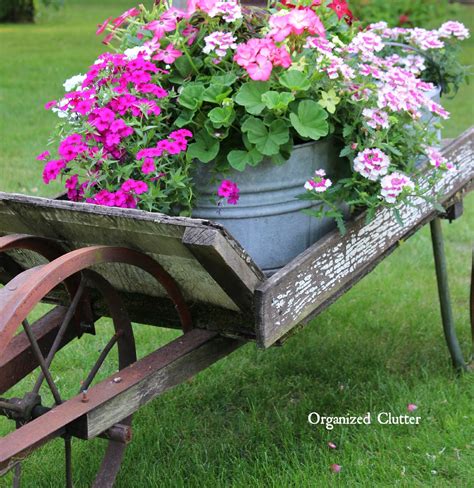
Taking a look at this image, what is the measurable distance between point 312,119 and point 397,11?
6.87 m

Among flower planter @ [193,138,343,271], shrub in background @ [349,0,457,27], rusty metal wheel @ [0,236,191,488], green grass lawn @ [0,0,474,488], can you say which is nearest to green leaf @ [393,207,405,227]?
flower planter @ [193,138,343,271]

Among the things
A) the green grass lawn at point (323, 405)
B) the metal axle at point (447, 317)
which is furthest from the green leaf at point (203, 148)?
the metal axle at point (447, 317)

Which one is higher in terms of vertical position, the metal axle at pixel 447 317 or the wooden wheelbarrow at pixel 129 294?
the wooden wheelbarrow at pixel 129 294

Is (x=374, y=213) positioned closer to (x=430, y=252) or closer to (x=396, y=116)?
(x=396, y=116)

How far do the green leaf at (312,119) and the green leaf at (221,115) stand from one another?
0.14m

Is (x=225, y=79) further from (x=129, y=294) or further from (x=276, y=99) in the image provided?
(x=129, y=294)

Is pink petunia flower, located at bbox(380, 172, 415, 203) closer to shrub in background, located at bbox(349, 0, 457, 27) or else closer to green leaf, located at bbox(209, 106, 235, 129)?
green leaf, located at bbox(209, 106, 235, 129)

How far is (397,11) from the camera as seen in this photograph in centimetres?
850

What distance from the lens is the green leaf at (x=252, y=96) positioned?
2.01m

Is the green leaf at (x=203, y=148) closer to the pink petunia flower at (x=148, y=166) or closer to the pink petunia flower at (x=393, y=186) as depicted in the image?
the pink petunia flower at (x=148, y=166)

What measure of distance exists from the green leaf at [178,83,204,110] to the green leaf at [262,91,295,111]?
0.15 meters

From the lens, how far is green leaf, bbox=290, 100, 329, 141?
202 centimetres

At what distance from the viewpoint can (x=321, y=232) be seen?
2.20 m

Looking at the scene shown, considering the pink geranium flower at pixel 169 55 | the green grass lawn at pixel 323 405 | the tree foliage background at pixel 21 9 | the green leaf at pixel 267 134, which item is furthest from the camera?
the tree foliage background at pixel 21 9
